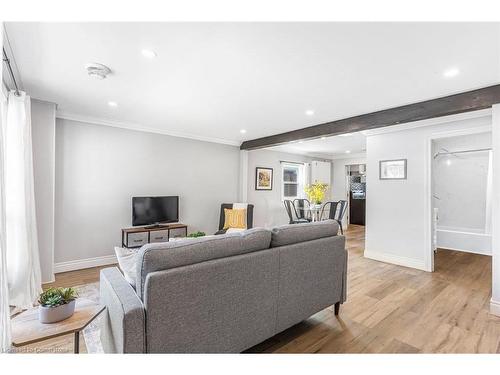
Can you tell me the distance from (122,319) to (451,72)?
3.18 m

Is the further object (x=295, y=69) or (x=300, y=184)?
(x=300, y=184)

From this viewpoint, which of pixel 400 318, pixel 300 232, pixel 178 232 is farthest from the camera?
pixel 178 232

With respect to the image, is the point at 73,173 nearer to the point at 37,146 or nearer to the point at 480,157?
the point at 37,146

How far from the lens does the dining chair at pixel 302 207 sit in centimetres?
690

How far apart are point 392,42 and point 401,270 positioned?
3.44 m

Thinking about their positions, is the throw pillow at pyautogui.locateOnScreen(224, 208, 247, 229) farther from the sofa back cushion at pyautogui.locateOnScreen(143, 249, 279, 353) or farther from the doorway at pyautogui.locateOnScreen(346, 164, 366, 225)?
the doorway at pyautogui.locateOnScreen(346, 164, 366, 225)

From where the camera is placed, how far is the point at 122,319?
124cm

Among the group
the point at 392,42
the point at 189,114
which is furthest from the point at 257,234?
the point at 189,114

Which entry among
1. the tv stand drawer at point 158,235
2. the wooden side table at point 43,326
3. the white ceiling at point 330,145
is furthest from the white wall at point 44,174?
the white ceiling at point 330,145

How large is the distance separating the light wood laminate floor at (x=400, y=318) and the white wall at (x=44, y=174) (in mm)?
458

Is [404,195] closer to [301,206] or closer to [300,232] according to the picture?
[300,232]

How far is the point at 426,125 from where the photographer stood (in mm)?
3896

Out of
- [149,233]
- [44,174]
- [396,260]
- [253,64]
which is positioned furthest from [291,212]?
[44,174]

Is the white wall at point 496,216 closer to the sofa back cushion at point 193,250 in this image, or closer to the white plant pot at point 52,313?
the sofa back cushion at point 193,250
